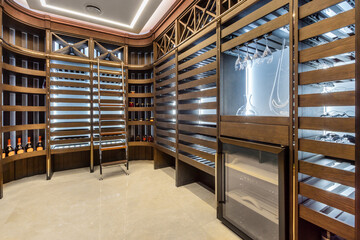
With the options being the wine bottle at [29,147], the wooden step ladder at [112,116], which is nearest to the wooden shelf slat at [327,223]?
the wooden step ladder at [112,116]

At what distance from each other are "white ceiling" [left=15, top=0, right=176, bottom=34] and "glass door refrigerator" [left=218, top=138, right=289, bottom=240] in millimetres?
2572

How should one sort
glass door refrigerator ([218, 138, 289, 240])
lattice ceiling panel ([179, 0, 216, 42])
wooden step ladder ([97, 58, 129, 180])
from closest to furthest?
1. glass door refrigerator ([218, 138, 289, 240])
2. lattice ceiling panel ([179, 0, 216, 42])
3. wooden step ladder ([97, 58, 129, 180])

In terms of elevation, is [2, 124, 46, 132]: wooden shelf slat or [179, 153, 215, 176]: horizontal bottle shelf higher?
[2, 124, 46, 132]: wooden shelf slat

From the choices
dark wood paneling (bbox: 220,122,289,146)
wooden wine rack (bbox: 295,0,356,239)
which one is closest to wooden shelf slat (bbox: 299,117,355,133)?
wooden wine rack (bbox: 295,0,356,239)

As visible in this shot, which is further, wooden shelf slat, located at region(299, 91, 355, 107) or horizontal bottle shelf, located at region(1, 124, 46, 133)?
horizontal bottle shelf, located at region(1, 124, 46, 133)

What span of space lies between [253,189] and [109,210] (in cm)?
170

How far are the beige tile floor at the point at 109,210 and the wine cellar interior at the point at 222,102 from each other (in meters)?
0.20

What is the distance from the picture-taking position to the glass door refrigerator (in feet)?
4.31

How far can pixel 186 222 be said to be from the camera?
1.89m

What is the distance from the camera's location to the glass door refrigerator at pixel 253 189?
1.31 meters

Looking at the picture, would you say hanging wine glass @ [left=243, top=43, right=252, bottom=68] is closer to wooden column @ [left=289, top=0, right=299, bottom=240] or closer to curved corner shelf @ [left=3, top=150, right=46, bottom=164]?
wooden column @ [left=289, top=0, right=299, bottom=240]

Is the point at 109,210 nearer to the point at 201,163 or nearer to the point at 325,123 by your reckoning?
the point at 201,163

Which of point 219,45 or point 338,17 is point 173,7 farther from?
point 338,17

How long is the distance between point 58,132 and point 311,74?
390 centimetres
